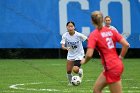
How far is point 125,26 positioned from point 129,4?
1.38 m

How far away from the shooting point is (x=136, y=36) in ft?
108

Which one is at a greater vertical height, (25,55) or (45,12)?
(45,12)

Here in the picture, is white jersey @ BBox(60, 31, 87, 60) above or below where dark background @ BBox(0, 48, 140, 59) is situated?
above

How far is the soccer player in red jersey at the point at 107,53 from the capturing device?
970cm

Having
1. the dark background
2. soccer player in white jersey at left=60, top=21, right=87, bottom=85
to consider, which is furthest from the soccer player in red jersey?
the dark background

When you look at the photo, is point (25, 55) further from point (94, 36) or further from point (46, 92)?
point (94, 36)

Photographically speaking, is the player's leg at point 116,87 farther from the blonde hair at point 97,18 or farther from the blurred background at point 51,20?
the blurred background at point 51,20

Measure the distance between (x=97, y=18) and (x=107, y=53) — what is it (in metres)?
0.67

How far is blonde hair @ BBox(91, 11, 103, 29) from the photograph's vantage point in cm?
973

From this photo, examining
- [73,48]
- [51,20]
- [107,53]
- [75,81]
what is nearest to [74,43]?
[73,48]

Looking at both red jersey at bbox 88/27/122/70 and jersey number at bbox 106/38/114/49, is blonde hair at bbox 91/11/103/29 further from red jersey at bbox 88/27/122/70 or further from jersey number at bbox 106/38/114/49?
jersey number at bbox 106/38/114/49

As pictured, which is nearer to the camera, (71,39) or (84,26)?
(71,39)

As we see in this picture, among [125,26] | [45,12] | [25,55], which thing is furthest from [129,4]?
[25,55]

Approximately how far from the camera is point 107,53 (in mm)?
9789
